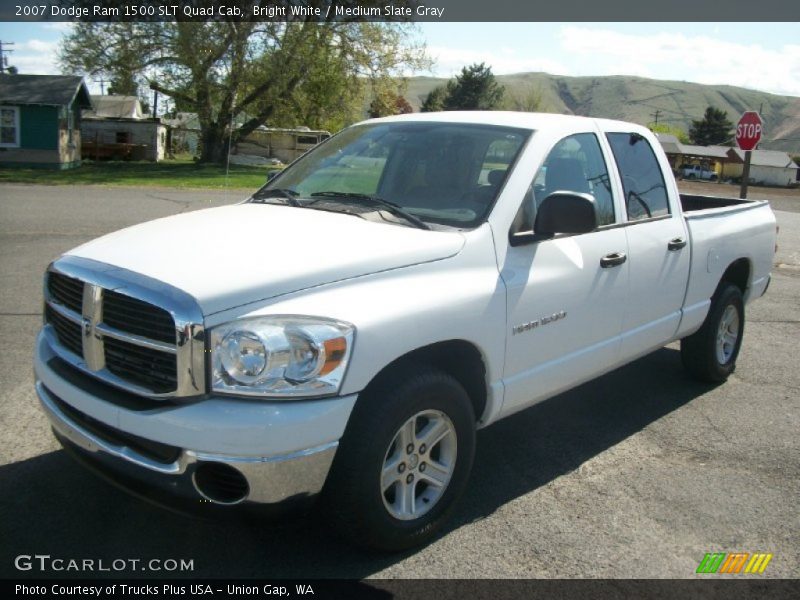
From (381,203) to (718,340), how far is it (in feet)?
10.7

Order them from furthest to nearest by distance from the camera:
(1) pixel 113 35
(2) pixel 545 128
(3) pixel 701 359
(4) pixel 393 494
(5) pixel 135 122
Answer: (5) pixel 135 122, (1) pixel 113 35, (3) pixel 701 359, (2) pixel 545 128, (4) pixel 393 494

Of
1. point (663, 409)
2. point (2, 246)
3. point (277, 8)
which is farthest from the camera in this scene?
point (277, 8)

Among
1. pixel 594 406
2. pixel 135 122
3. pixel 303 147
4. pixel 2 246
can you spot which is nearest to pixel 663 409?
pixel 594 406

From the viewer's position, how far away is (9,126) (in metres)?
29.6

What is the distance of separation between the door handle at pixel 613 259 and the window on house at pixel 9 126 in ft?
99.7

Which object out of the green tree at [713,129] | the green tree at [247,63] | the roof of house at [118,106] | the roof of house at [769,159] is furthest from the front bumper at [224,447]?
the green tree at [713,129]

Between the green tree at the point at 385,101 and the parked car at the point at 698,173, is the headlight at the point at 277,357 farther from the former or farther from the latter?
the parked car at the point at 698,173

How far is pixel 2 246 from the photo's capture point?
1055 centimetres

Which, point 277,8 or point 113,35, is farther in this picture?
point 277,8

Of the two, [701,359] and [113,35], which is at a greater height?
[113,35]

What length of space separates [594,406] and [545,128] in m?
2.17

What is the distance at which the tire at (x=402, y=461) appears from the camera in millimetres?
2977

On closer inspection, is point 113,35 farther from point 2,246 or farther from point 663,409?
point 663,409

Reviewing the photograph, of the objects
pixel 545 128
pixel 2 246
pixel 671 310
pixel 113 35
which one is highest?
pixel 113 35
